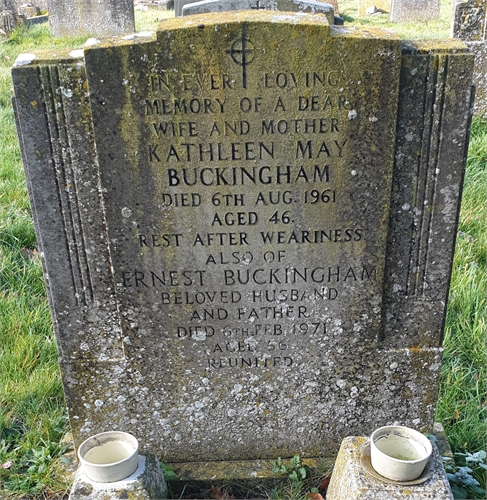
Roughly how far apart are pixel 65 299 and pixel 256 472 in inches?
45.8

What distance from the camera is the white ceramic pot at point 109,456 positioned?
1998 millimetres

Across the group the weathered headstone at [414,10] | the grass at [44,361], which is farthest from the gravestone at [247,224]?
the weathered headstone at [414,10]

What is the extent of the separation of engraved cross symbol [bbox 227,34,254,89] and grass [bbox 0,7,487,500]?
183 cm

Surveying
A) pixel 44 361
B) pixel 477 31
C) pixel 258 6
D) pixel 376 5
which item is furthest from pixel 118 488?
pixel 376 5

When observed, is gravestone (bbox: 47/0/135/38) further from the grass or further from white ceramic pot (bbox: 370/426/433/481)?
white ceramic pot (bbox: 370/426/433/481)

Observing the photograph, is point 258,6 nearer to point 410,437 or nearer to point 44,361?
point 44,361

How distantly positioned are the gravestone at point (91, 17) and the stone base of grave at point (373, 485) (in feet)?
37.5

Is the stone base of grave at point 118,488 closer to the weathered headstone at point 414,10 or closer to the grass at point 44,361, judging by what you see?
the grass at point 44,361

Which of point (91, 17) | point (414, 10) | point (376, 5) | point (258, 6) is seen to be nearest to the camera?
point (258, 6)

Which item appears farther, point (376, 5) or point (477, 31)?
point (376, 5)

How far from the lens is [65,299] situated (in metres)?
2.44

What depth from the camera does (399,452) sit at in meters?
2.10

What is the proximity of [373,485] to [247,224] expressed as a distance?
1.06 m

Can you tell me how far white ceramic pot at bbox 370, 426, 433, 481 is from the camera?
6.46 feet
